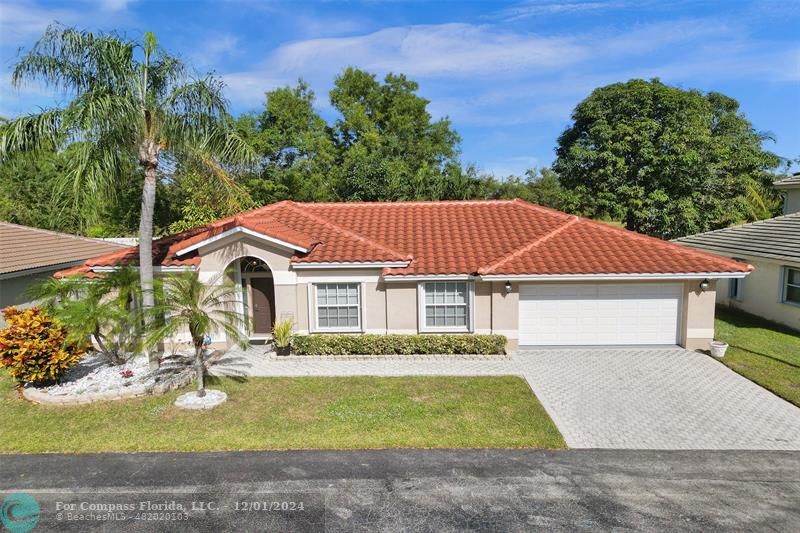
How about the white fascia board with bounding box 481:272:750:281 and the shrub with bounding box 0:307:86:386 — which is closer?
the shrub with bounding box 0:307:86:386

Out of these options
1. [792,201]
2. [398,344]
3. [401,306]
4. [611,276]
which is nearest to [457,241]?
[401,306]

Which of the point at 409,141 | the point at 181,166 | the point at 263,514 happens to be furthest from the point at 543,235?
the point at 409,141

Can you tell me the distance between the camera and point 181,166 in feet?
44.9

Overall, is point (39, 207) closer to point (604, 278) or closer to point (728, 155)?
point (604, 278)

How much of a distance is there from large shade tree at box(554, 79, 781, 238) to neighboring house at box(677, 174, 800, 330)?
20.8ft

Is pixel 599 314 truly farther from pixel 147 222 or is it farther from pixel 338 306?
pixel 147 222

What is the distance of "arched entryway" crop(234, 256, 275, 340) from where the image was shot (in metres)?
16.7

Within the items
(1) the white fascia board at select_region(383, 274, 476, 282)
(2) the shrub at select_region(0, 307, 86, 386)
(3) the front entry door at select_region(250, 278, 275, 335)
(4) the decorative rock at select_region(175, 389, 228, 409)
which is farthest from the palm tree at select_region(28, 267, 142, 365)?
(1) the white fascia board at select_region(383, 274, 476, 282)

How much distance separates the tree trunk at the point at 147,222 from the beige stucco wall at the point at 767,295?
70.1ft

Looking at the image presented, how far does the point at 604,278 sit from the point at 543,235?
10.6ft

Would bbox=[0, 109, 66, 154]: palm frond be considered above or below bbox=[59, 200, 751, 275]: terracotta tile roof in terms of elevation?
above

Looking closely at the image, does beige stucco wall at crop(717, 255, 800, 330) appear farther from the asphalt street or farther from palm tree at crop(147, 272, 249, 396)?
palm tree at crop(147, 272, 249, 396)

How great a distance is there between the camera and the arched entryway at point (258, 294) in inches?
656

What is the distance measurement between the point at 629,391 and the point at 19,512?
12662mm
